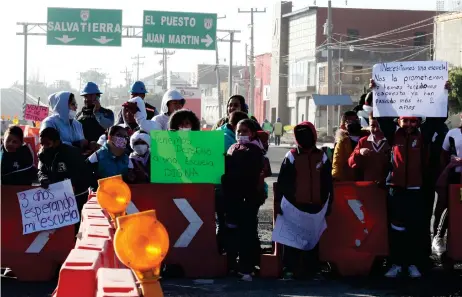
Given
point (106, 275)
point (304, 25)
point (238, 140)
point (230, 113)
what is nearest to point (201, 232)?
point (238, 140)

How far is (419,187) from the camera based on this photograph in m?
9.62

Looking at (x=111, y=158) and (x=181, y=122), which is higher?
(x=181, y=122)

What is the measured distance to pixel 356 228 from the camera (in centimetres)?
978

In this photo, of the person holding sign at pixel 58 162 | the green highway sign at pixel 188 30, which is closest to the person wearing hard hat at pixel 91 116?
the person holding sign at pixel 58 162

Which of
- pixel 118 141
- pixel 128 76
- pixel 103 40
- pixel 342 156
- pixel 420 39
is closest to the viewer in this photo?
pixel 118 141

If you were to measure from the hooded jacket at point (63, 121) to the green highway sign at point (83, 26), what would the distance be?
30454 mm

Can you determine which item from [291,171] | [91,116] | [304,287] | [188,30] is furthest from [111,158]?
[188,30]

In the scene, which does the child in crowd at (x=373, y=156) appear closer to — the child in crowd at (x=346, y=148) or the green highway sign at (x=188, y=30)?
the child in crowd at (x=346, y=148)

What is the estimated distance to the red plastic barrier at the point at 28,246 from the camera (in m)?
9.30

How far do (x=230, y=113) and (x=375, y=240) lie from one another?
7.57 feet

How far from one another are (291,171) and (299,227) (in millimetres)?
570

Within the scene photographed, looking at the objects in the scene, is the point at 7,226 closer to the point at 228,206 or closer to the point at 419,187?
the point at 228,206

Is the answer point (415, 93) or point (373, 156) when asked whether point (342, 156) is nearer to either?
point (373, 156)

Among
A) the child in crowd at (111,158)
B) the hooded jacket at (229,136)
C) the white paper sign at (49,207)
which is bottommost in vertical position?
the white paper sign at (49,207)
